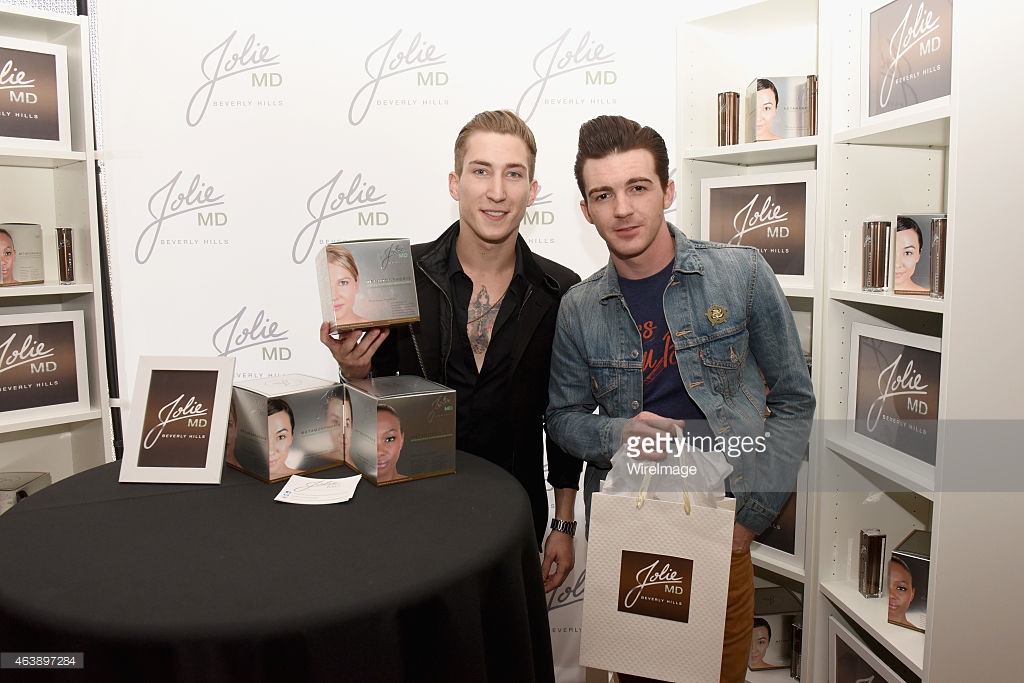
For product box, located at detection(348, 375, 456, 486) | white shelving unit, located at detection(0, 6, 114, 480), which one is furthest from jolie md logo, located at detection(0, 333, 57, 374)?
product box, located at detection(348, 375, 456, 486)

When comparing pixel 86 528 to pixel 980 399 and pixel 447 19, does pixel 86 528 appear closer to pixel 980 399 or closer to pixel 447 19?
pixel 980 399

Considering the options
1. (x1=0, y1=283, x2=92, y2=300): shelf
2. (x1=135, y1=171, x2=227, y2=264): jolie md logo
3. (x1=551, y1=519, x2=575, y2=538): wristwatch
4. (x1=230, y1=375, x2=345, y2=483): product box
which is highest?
(x1=135, y1=171, x2=227, y2=264): jolie md logo

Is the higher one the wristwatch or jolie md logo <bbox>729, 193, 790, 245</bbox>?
jolie md logo <bbox>729, 193, 790, 245</bbox>

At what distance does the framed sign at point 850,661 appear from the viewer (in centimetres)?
208

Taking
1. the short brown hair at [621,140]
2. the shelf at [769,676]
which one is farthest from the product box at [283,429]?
the shelf at [769,676]

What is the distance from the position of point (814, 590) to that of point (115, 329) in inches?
115

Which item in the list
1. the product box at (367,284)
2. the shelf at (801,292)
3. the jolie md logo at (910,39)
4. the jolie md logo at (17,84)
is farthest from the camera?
the jolie md logo at (17,84)

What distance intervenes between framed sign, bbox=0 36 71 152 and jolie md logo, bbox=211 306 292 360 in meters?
0.88

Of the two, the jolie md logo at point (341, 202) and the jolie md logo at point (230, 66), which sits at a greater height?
the jolie md logo at point (230, 66)

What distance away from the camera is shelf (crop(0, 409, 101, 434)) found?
2562 millimetres

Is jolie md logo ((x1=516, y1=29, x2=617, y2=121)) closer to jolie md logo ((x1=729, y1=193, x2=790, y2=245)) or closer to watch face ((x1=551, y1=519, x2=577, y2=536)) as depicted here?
jolie md logo ((x1=729, y1=193, x2=790, y2=245))

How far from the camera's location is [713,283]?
1734mm

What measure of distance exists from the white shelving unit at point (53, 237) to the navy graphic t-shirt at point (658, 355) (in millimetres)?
2125

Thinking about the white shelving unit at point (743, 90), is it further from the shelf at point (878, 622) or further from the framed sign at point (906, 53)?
the framed sign at point (906, 53)
